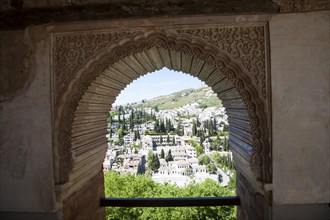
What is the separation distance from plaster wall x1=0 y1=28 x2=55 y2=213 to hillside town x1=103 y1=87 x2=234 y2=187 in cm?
3105

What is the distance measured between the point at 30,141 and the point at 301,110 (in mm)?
3365

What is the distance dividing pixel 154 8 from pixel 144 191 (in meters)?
13.7

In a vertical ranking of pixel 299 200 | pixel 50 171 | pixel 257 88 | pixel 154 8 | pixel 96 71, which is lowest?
pixel 299 200

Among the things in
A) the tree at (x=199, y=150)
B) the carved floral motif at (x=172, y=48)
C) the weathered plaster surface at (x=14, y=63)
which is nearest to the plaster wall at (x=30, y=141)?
the weathered plaster surface at (x=14, y=63)

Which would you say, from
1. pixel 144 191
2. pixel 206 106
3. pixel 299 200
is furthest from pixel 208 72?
pixel 206 106

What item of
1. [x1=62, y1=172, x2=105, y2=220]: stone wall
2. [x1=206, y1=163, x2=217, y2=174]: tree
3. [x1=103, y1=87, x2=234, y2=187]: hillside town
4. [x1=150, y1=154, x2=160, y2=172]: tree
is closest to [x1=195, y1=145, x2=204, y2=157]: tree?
[x1=103, y1=87, x2=234, y2=187]: hillside town

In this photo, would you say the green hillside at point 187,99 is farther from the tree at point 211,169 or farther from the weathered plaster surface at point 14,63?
the weathered plaster surface at point 14,63

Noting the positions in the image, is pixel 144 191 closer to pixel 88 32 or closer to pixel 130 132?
pixel 88 32

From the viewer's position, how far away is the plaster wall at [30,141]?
316cm

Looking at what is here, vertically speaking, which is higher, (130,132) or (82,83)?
(82,83)

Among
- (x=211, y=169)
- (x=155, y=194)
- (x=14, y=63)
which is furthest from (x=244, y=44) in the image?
(x=211, y=169)

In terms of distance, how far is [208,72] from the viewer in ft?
14.4

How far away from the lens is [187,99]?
142 meters

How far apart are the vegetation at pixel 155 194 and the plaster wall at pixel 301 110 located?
10.6 meters
